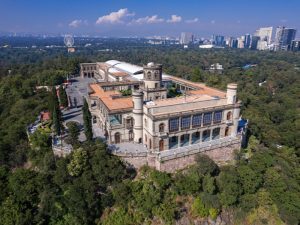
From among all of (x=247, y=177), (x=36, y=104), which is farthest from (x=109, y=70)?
(x=247, y=177)

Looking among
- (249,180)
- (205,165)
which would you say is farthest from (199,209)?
(249,180)

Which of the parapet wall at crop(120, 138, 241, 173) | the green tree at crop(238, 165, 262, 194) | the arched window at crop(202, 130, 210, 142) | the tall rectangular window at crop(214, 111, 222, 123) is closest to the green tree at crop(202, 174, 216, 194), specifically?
the parapet wall at crop(120, 138, 241, 173)

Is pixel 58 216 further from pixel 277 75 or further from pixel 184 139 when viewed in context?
pixel 277 75

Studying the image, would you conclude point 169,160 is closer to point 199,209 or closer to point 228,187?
point 199,209

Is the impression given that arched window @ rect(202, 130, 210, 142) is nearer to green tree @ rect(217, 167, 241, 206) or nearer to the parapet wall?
the parapet wall

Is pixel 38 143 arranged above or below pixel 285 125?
above

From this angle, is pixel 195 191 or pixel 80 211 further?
pixel 195 191

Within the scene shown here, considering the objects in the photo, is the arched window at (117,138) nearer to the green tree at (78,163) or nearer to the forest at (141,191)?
the forest at (141,191)
